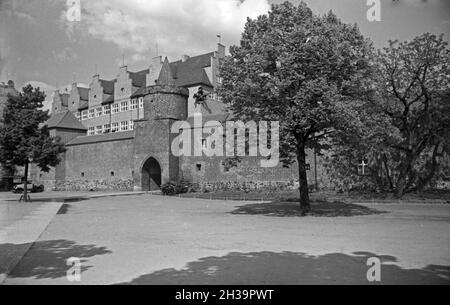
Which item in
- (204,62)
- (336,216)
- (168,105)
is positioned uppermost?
(204,62)

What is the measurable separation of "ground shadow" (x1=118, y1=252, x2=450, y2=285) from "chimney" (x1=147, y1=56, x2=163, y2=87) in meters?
A: 52.2

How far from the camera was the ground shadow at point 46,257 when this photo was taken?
6.99m

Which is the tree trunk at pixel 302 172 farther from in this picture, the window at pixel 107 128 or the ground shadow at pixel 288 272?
the window at pixel 107 128

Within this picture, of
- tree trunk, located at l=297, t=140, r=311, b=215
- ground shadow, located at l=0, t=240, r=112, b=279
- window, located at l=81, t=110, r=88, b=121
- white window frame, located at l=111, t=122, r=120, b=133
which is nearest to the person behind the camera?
ground shadow, located at l=0, t=240, r=112, b=279

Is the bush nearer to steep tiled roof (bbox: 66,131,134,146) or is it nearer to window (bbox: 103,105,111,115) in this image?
steep tiled roof (bbox: 66,131,134,146)

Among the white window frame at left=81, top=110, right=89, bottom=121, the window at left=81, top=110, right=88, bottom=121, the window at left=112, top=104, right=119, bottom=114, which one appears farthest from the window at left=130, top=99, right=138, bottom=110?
the window at left=81, top=110, right=88, bottom=121

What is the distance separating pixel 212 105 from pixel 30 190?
26434mm

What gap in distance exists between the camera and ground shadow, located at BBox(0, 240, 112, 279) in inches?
275

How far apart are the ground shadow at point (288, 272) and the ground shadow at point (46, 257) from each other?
2007mm

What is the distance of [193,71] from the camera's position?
55188 millimetres

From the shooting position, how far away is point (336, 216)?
16.6 meters

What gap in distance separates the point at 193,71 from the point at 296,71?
4113 cm
